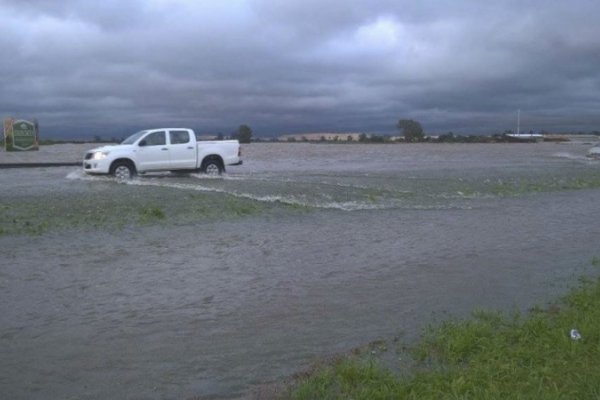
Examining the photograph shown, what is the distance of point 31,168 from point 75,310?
26.6 metres

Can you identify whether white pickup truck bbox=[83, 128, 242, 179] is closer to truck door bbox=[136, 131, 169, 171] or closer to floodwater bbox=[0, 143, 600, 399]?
truck door bbox=[136, 131, 169, 171]

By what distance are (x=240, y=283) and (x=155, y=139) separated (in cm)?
1492

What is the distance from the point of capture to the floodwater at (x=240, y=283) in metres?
5.46

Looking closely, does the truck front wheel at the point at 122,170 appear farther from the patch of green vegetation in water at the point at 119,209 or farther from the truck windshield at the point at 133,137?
the patch of green vegetation in water at the point at 119,209

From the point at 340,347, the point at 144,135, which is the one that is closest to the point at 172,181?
the point at 144,135

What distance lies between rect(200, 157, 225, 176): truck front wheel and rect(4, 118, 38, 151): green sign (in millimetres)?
23253

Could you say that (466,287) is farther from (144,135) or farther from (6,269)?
(144,135)

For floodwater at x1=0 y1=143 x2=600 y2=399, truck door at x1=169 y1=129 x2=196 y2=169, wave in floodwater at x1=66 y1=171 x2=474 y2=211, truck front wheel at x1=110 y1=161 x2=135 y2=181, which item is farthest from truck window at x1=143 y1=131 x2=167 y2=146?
floodwater at x1=0 y1=143 x2=600 y2=399

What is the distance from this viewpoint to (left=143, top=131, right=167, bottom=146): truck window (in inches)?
880

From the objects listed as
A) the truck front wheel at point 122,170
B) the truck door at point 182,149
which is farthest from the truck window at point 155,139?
the truck front wheel at point 122,170

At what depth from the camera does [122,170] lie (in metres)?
22.0

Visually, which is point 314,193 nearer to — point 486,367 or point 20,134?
point 486,367

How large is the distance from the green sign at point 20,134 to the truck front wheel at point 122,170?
2313 centimetres

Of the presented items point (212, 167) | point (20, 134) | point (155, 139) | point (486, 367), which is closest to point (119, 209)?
point (155, 139)
